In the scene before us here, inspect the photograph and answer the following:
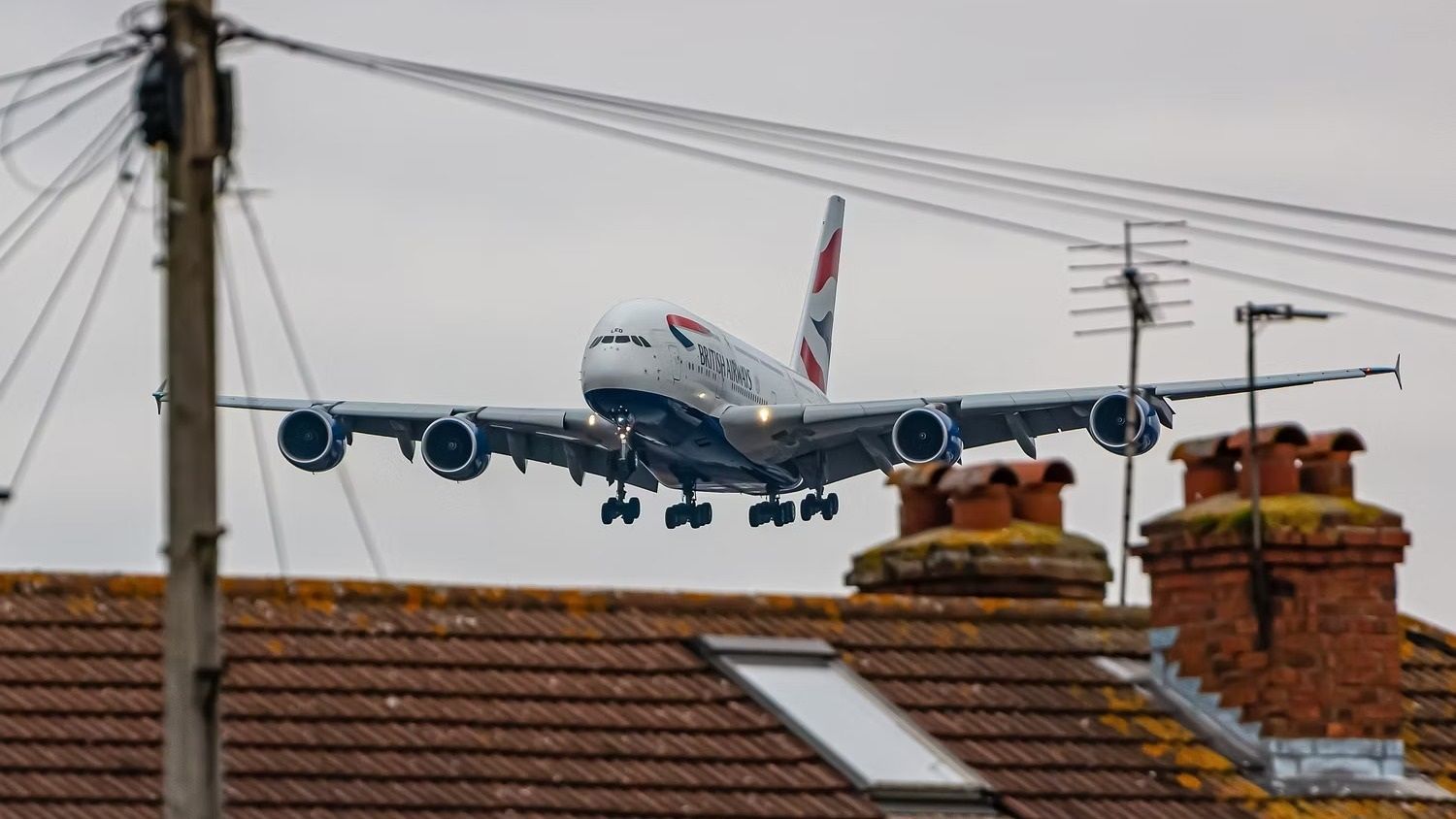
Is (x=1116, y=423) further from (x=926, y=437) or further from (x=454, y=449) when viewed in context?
(x=454, y=449)

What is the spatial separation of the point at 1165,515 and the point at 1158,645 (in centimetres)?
73

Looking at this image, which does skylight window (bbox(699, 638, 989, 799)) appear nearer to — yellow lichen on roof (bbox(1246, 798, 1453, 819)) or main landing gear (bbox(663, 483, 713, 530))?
yellow lichen on roof (bbox(1246, 798, 1453, 819))

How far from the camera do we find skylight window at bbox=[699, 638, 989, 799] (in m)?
13.5

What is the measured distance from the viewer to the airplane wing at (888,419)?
1887 inches

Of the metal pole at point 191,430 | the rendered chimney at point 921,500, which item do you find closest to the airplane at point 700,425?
the rendered chimney at point 921,500

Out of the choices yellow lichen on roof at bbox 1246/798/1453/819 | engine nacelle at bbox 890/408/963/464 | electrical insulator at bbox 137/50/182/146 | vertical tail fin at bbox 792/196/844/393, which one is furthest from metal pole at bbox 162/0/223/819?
vertical tail fin at bbox 792/196/844/393

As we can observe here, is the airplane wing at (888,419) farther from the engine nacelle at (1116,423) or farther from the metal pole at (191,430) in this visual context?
the metal pole at (191,430)

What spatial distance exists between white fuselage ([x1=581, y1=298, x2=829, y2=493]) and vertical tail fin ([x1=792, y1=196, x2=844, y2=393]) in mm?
16641

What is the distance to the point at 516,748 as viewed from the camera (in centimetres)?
1312

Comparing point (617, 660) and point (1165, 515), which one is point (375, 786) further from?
point (1165, 515)

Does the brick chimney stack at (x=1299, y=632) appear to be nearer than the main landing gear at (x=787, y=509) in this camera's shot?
Yes

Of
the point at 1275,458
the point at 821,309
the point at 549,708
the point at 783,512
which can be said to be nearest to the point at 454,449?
the point at 783,512

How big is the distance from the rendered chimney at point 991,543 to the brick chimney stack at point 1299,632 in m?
1.75

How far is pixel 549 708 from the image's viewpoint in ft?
44.3
